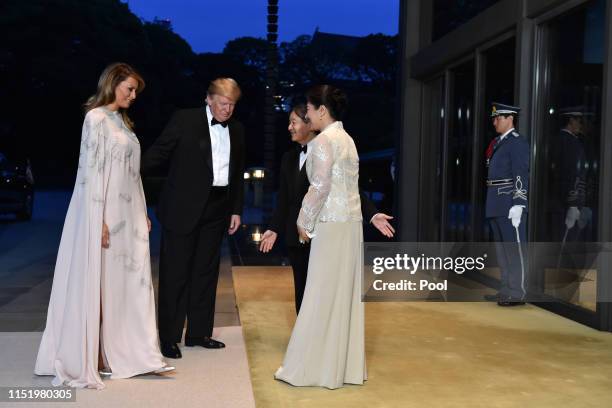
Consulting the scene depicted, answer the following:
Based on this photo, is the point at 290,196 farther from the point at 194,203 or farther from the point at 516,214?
the point at 516,214

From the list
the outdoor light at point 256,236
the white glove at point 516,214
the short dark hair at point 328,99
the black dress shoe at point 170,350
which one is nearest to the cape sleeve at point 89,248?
the black dress shoe at point 170,350

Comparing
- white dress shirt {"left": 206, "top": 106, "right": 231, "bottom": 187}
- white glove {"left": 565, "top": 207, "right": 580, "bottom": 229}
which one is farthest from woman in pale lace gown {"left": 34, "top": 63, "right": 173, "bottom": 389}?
white glove {"left": 565, "top": 207, "right": 580, "bottom": 229}

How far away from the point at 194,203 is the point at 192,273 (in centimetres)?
49

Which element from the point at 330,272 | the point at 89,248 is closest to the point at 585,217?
the point at 330,272

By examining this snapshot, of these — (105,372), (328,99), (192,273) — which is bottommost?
(105,372)

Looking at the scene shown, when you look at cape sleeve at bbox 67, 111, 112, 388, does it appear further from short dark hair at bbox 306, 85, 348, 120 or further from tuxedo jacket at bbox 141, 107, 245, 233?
short dark hair at bbox 306, 85, 348, 120

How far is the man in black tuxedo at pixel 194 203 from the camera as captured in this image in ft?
15.5

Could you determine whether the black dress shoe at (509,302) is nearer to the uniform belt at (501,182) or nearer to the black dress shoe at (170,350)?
the uniform belt at (501,182)

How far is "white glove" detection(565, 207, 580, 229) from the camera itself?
6348 millimetres

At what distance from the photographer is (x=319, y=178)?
13.1 ft

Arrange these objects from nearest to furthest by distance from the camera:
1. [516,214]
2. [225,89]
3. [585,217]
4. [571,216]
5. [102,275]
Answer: [102,275]
[225,89]
[585,217]
[571,216]
[516,214]

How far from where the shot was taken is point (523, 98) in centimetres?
716

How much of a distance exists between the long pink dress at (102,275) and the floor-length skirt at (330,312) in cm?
81

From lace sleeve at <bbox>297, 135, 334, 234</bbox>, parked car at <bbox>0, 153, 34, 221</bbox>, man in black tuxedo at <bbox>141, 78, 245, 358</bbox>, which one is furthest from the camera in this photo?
parked car at <bbox>0, 153, 34, 221</bbox>
